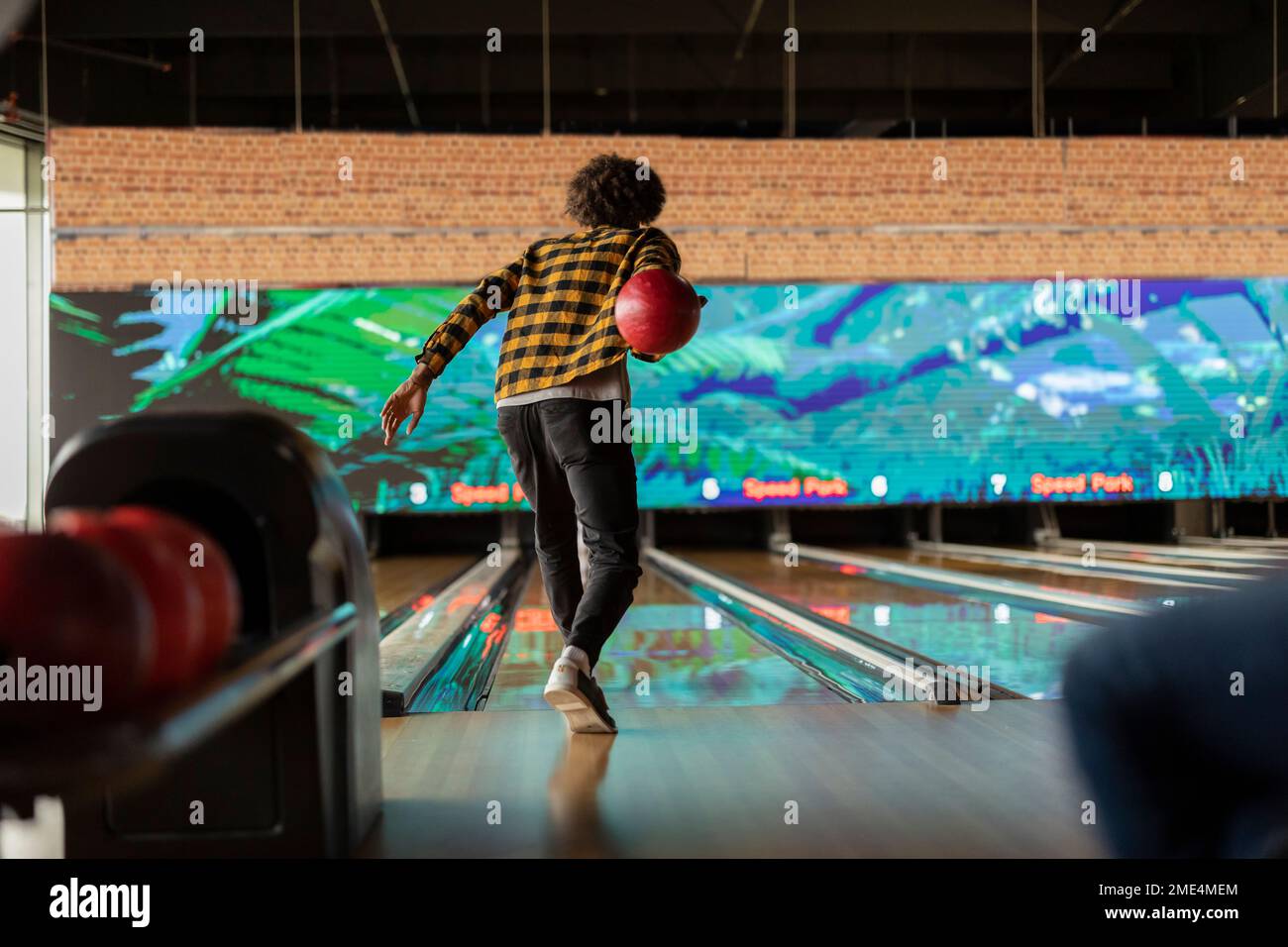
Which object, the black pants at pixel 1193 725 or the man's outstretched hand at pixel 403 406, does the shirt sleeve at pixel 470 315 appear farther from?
the black pants at pixel 1193 725

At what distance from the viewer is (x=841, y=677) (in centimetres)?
295

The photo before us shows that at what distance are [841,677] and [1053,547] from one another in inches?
213

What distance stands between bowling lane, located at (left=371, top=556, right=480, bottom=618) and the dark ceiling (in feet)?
10.1

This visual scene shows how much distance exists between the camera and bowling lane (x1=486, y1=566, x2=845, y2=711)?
2.70 metres

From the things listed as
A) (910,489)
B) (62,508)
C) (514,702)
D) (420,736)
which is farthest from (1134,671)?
(910,489)

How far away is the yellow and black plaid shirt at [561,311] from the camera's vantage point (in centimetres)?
215

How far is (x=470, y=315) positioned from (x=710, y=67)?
251 inches

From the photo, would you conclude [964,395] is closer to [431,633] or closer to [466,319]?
[431,633]

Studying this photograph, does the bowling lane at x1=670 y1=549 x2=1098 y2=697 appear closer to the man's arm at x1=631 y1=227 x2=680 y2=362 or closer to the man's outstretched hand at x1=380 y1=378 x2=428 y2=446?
the man's arm at x1=631 y1=227 x2=680 y2=362

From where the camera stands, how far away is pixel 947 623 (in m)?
4.02

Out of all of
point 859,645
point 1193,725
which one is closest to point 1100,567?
point 859,645

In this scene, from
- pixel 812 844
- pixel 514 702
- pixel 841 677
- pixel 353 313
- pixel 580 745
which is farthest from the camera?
pixel 353 313

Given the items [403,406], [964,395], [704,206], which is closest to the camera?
[403,406]

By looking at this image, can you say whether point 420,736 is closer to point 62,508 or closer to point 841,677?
point 62,508
